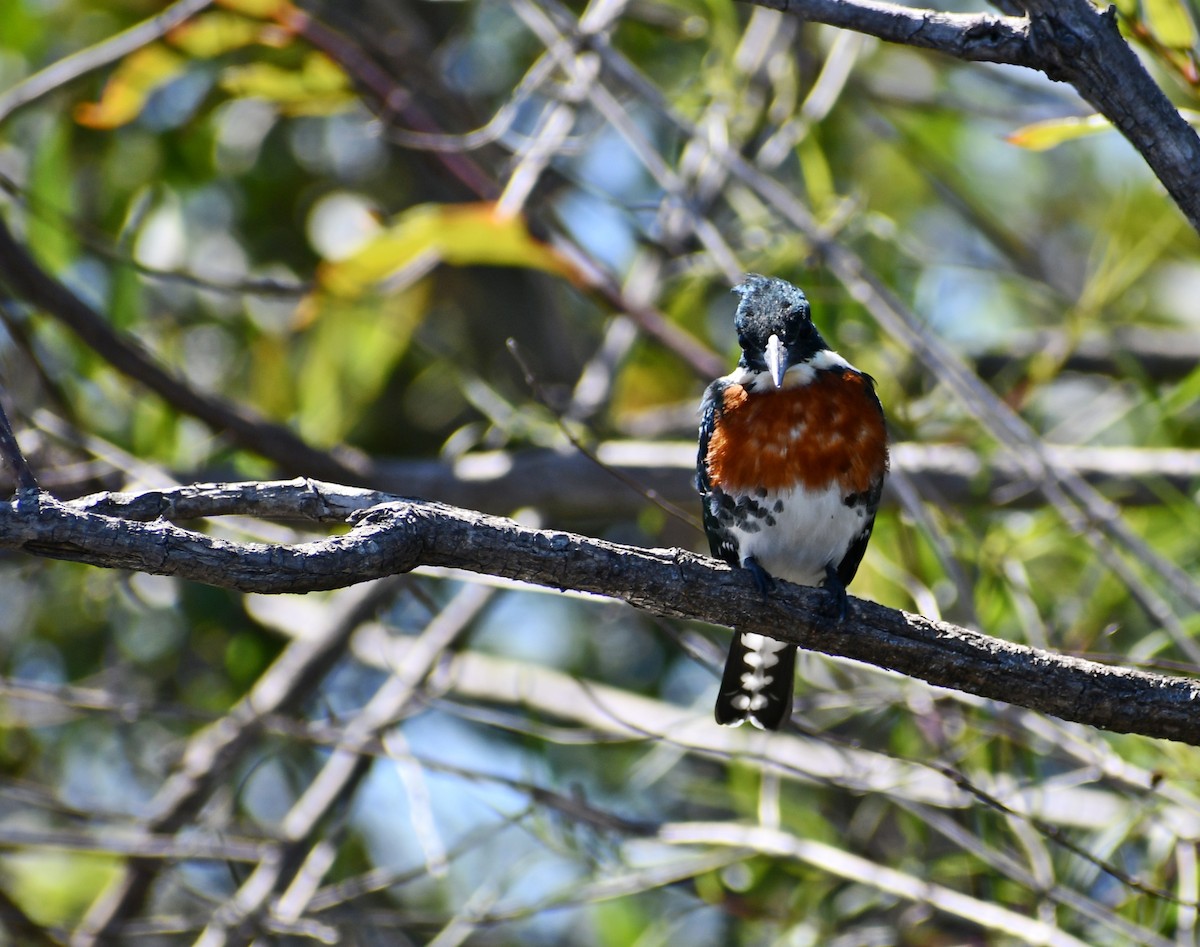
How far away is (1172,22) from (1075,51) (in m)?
0.81

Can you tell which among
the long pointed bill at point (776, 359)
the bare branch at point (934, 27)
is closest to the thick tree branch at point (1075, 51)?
the bare branch at point (934, 27)

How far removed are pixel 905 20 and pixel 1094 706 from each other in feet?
4.03

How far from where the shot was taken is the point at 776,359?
3.26 metres

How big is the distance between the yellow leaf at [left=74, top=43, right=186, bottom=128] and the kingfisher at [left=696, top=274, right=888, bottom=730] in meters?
2.25

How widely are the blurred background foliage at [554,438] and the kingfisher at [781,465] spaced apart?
0.19 m

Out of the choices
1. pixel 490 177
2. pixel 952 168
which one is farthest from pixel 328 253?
pixel 952 168

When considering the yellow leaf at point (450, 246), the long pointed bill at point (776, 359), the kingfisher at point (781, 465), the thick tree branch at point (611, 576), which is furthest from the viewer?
the yellow leaf at point (450, 246)

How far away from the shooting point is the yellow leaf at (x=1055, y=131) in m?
2.69

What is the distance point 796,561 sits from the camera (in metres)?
3.51

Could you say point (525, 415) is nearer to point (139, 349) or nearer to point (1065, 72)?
point (139, 349)

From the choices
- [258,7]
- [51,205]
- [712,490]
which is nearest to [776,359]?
[712,490]

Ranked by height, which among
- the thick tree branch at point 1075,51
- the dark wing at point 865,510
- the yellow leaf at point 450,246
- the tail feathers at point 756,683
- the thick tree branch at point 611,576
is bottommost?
the thick tree branch at point 611,576

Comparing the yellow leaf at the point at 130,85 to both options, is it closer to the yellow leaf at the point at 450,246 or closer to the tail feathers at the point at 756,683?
the yellow leaf at the point at 450,246

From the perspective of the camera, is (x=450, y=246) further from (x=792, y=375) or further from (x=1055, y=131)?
(x=1055, y=131)
